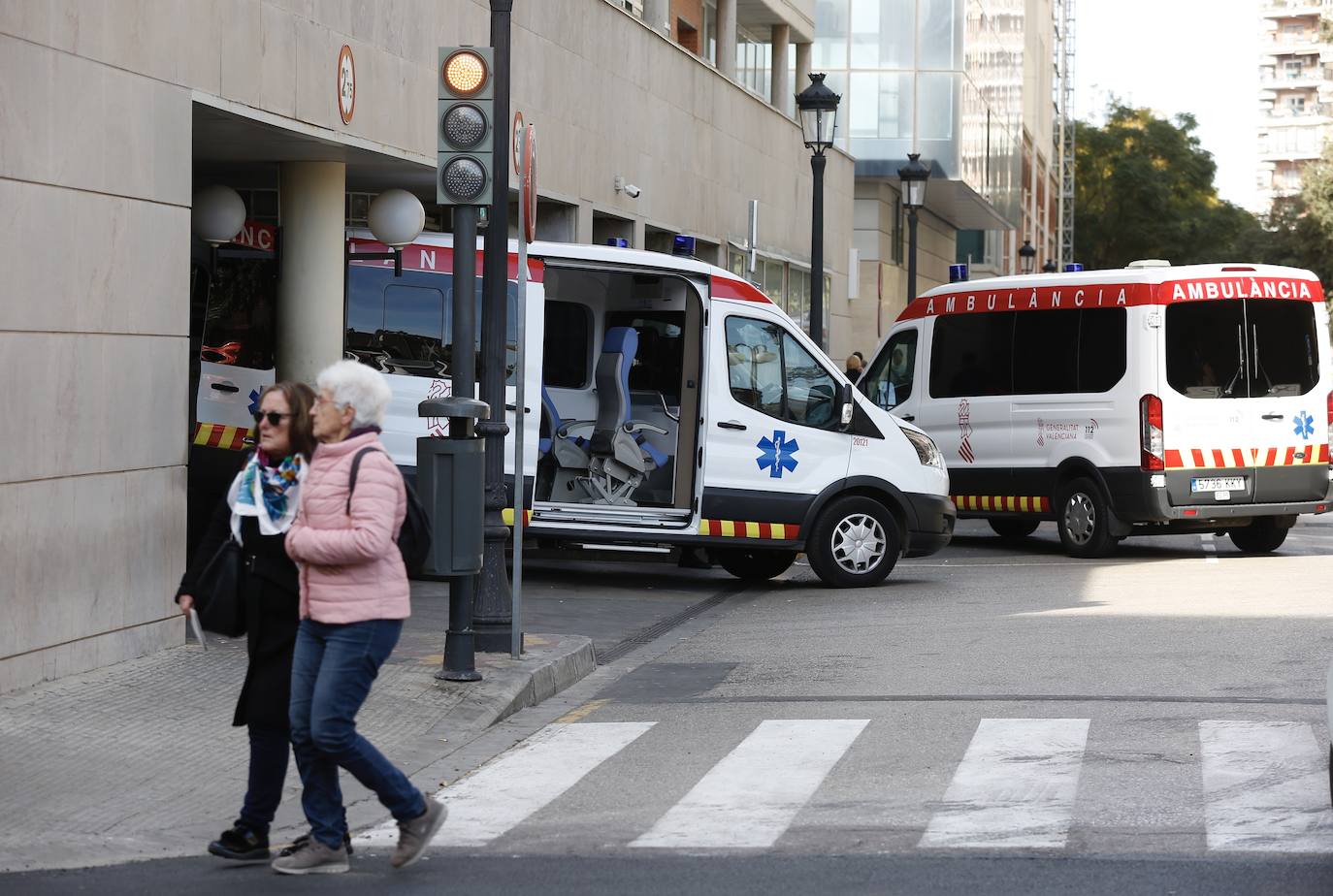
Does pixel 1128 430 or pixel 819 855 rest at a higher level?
pixel 1128 430

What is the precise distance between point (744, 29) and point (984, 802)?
24998 mm

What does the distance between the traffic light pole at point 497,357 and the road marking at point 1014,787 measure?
2.78 metres

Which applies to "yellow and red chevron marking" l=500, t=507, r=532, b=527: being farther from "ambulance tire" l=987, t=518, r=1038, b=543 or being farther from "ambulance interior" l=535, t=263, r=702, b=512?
"ambulance tire" l=987, t=518, r=1038, b=543

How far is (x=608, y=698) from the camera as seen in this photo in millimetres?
Result: 10281

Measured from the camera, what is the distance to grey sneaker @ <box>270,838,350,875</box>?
6305 millimetres

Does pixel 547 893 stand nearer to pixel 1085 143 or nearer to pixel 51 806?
pixel 51 806

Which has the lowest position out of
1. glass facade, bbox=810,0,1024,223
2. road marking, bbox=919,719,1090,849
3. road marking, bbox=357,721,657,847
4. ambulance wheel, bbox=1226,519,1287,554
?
road marking, bbox=357,721,657,847

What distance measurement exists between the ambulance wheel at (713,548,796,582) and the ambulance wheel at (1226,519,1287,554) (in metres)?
4.69

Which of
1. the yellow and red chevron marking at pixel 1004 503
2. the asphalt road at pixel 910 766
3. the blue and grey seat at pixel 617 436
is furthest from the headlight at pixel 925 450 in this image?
the yellow and red chevron marking at pixel 1004 503

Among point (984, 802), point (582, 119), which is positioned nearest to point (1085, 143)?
point (582, 119)

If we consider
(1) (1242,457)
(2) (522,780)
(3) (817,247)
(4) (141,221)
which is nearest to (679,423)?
(1) (1242,457)

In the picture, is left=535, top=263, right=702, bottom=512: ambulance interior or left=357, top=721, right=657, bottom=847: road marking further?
left=535, top=263, right=702, bottom=512: ambulance interior

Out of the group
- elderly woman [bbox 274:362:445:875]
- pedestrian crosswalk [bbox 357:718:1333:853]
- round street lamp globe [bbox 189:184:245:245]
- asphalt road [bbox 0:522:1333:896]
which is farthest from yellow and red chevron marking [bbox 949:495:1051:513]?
elderly woman [bbox 274:362:445:875]

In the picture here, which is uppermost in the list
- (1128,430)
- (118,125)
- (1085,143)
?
(1085,143)
